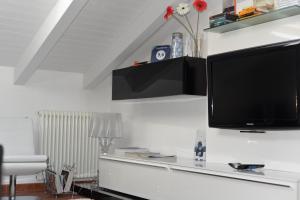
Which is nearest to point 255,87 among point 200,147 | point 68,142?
point 200,147

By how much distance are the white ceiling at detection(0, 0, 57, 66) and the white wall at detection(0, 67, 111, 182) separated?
310 millimetres

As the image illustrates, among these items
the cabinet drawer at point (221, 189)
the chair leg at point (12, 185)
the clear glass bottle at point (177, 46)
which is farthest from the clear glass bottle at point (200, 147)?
the chair leg at point (12, 185)

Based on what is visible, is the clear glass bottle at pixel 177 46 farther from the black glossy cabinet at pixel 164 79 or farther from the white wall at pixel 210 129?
the white wall at pixel 210 129

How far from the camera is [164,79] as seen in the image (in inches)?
154

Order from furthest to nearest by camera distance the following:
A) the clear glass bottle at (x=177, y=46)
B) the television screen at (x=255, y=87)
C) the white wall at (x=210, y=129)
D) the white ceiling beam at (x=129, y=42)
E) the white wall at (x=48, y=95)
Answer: the white wall at (x=48, y=95), the white ceiling beam at (x=129, y=42), the clear glass bottle at (x=177, y=46), the white wall at (x=210, y=129), the television screen at (x=255, y=87)

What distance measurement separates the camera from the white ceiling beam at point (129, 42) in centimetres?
420

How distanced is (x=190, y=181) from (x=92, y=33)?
2253mm

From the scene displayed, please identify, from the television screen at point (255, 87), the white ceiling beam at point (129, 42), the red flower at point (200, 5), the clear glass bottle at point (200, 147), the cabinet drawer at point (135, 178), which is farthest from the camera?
the white ceiling beam at point (129, 42)

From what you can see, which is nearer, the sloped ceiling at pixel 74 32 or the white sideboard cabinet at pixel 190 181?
the white sideboard cabinet at pixel 190 181

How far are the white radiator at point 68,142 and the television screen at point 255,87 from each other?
2.34 m

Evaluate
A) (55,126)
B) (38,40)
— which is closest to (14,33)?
(38,40)

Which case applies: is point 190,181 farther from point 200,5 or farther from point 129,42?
point 129,42

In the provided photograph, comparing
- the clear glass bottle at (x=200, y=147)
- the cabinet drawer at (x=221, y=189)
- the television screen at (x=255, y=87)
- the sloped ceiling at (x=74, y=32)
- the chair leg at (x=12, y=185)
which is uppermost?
the sloped ceiling at (x=74, y=32)

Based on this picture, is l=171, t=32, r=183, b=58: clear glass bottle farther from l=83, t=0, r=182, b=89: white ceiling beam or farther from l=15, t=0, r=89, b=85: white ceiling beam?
l=15, t=0, r=89, b=85: white ceiling beam
